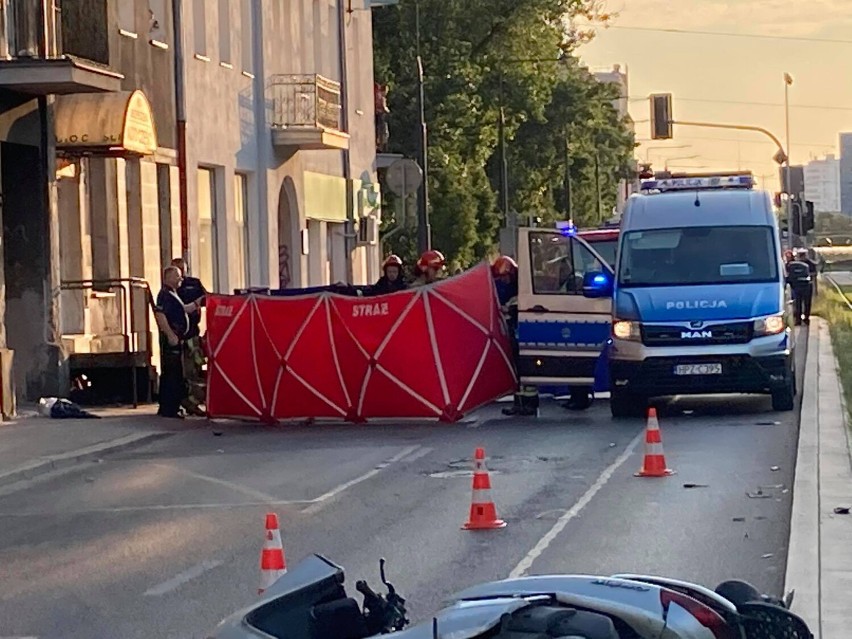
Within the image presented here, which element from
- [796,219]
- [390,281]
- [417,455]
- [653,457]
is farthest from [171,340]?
[796,219]

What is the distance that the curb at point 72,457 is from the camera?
53.3 feet

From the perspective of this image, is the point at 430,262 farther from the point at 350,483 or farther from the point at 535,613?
the point at 535,613

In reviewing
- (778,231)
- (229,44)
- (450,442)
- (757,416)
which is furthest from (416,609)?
(229,44)

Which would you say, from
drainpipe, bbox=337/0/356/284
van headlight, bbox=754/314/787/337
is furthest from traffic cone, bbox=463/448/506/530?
drainpipe, bbox=337/0/356/284

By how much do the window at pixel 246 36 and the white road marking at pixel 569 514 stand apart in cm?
1759

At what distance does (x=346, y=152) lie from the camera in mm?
40719

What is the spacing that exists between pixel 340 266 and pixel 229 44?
1027cm

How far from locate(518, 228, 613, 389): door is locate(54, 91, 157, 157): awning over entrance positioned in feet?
20.6

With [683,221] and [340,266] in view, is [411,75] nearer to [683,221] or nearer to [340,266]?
[340,266]

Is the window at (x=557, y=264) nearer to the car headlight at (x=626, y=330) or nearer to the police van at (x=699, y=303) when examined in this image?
the police van at (x=699, y=303)

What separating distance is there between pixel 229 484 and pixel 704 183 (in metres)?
9.73

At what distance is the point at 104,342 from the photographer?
2573 centimetres

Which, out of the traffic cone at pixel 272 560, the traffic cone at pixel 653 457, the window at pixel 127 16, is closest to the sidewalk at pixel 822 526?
the traffic cone at pixel 653 457

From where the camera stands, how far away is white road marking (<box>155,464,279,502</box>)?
1404 cm
